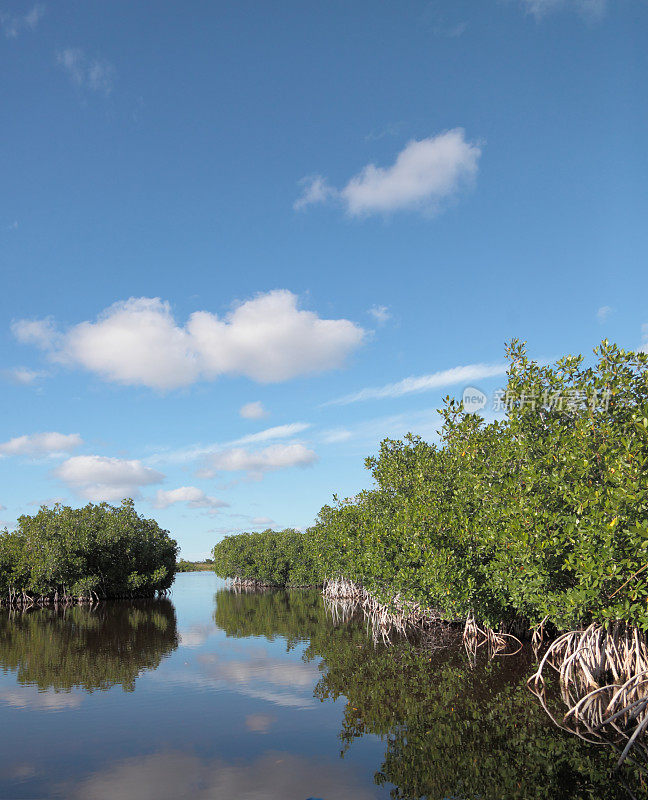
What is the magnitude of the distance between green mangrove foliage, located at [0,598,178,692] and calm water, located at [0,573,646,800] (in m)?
0.15

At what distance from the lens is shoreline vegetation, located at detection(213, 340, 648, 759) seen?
11.2 m

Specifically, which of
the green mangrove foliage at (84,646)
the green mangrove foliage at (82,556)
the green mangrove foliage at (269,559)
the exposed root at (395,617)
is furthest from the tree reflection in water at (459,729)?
the green mangrove foliage at (269,559)

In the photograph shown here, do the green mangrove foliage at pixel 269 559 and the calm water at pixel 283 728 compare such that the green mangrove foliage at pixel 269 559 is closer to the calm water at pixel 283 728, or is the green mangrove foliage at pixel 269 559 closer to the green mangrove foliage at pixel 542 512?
the calm water at pixel 283 728

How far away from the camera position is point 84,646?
25.0 metres

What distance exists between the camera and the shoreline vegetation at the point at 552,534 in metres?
11.2

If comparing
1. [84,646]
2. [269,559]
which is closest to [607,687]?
[84,646]

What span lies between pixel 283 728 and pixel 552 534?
7.54 meters

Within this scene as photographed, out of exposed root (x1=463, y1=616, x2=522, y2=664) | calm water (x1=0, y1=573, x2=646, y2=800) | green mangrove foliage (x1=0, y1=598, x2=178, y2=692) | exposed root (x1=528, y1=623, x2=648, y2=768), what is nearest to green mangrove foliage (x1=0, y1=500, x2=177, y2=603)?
green mangrove foliage (x1=0, y1=598, x2=178, y2=692)

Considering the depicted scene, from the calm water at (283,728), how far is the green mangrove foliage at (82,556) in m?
23.2

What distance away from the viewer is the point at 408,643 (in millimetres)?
23172

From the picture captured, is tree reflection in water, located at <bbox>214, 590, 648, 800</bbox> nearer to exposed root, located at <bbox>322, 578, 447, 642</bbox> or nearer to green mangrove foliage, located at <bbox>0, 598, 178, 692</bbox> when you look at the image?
exposed root, located at <bbox>322, 578, 447, 642</bbox>

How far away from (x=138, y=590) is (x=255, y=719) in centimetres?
5071

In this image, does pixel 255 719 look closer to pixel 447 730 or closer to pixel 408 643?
pixel 447 730

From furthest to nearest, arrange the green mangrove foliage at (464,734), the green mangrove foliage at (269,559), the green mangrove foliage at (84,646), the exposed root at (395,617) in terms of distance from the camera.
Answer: the green mangrove foliage at (269,559)
the exposed root at (395,617)
the green mangrove foliage at (84,646)
the green mangrove foliage at (464,734)
